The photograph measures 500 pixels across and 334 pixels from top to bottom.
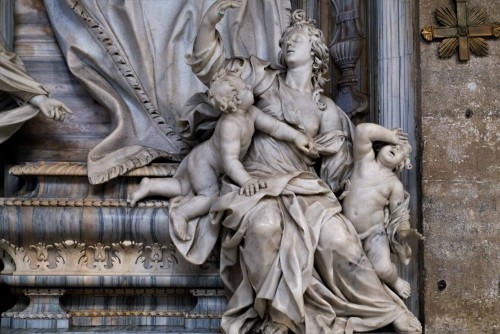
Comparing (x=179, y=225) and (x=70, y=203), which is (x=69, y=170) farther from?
(x=179, y=225)

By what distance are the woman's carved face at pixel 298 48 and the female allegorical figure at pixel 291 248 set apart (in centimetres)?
27

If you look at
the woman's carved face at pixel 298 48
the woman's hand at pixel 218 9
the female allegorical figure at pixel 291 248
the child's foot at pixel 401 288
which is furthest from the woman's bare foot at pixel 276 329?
the woman's hand at pixel 218 9

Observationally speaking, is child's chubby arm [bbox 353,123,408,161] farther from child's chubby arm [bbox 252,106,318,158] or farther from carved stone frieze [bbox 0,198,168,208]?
carved stone frieze [bbox 0,198,168,208]

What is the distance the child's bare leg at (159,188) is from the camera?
17.1ft

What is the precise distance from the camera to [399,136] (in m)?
5.21

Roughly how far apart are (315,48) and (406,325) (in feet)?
5.35

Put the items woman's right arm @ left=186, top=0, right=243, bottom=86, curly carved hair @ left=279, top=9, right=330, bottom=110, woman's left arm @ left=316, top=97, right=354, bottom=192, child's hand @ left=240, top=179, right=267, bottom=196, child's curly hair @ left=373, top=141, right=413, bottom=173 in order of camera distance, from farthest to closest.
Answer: curly carved hair @ left=279, top=9, right=330, bottom=110 < woman's left arm @ left=316, top=97, right=354, bottom=192 < child's curly hair @ left=373, top=141, right=413, bottom=173 < woman's right arm @ left=186, top=0, right=243, bottom=86 < child's hand @ left=240, top=179, right=267, bottom=196

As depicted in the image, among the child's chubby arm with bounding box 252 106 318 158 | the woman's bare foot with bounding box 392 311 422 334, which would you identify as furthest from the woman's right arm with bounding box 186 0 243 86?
the woman's bare foot with bounding box 392 311 422 334

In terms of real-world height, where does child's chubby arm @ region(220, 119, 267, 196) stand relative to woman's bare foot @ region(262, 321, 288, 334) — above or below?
above

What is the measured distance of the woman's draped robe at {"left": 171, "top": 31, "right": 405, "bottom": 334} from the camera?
4.75 m

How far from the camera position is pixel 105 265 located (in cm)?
528

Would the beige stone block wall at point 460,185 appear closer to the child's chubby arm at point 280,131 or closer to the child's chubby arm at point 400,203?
the child's chubby arm at point 400,203

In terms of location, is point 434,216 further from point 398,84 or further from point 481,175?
point 398,84

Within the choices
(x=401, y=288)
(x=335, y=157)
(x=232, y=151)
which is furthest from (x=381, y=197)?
(x=232, y=151)
